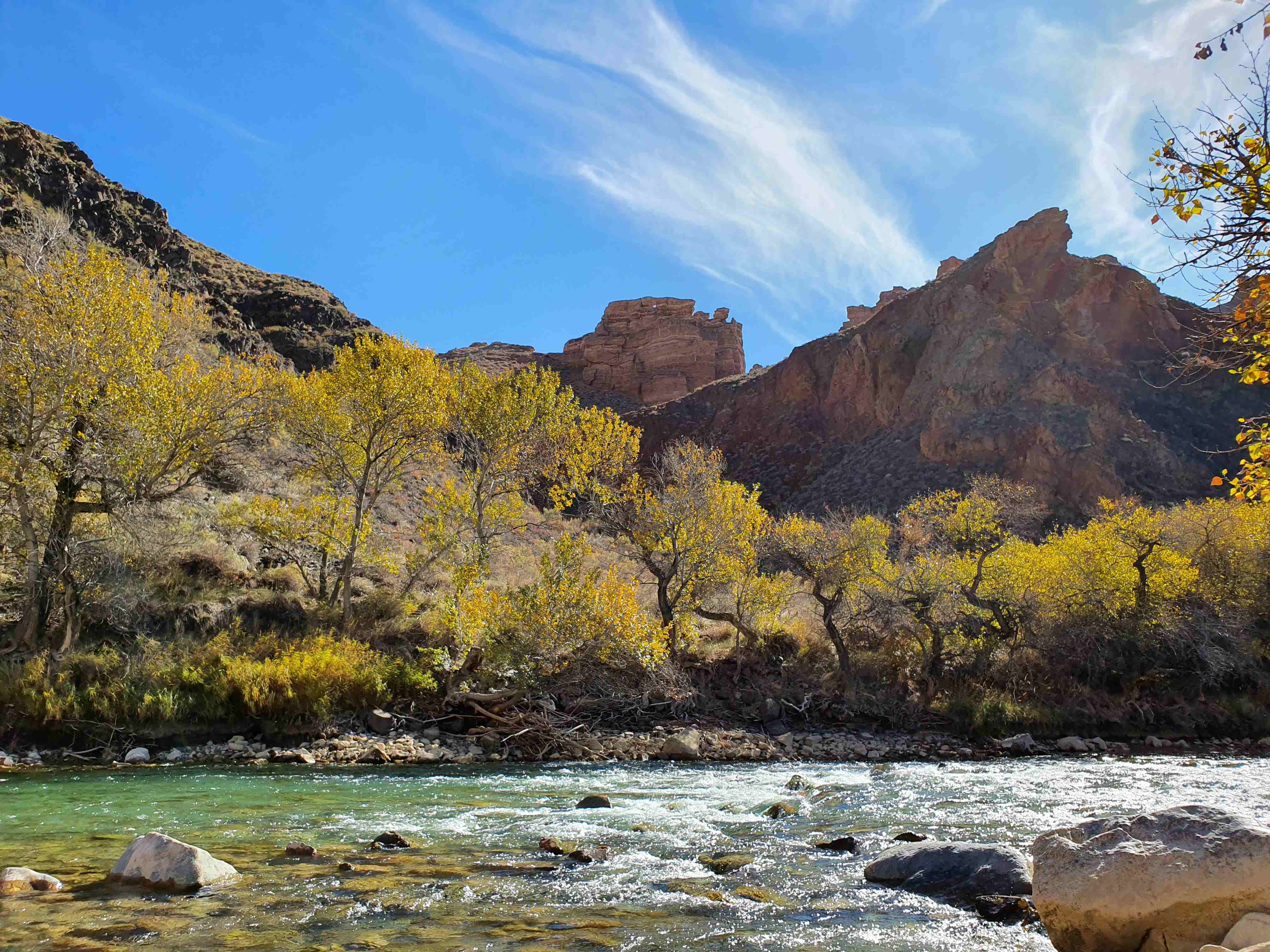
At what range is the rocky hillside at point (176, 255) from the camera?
43219 mm

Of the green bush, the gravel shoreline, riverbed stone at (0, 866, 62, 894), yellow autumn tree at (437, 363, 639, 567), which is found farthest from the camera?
yellow autumn tree at (437, 363, 639, 567)

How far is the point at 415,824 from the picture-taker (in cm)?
848

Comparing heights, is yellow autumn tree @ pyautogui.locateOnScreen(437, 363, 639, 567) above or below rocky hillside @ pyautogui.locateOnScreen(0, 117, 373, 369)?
below

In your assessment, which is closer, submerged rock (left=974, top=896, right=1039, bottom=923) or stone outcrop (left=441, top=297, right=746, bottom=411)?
submerged rock (left=974, top=896, right=1039, bottom=923)

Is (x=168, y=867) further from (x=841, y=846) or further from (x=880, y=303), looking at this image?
(x=880, y=303)

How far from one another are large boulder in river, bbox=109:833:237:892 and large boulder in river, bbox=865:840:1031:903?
206 inches

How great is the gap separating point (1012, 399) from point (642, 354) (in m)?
52.8

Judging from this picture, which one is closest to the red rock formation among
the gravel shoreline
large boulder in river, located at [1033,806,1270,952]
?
the gravel shoreline

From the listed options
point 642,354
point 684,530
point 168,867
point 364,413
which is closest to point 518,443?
point 364,413

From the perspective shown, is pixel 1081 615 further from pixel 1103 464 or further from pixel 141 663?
pixel 1103 464

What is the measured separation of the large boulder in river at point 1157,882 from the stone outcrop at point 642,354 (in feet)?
271

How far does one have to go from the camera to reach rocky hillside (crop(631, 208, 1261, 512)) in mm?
46219

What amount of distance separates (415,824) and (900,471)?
47.8 meters

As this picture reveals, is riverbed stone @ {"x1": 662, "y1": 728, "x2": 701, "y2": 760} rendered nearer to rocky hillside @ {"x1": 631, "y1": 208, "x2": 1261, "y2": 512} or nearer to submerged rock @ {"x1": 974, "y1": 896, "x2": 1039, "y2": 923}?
submerged rock @ {"x1": 974, "y1": 896, "x2": 1039, "y2": 923}
